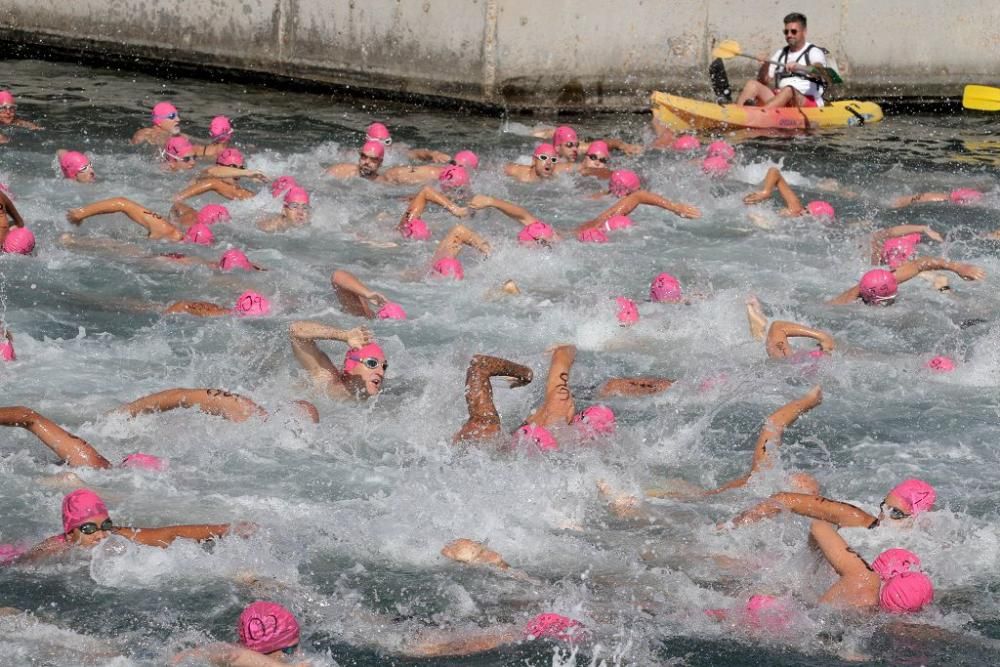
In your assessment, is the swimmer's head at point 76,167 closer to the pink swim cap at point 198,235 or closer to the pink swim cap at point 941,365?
the pink swim cap at point 198,235

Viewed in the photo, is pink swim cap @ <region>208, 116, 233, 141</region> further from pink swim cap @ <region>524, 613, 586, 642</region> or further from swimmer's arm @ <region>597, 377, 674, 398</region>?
pink swim cap @ <region>524, 613, 586, 642</region>

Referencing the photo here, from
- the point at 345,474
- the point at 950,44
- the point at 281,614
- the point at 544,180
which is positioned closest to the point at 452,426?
the point at 345,474

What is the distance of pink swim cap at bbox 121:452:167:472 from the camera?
A: 8391 mm

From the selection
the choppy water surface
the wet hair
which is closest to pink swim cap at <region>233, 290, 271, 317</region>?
the choppy water surface

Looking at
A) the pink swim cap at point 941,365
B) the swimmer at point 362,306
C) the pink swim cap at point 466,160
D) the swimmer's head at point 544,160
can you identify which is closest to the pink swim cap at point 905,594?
the pink swim cap at point 941,365

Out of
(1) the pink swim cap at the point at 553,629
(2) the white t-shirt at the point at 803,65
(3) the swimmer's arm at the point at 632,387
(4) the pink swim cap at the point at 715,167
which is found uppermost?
(2) the white t-shirt at the point at 803,65

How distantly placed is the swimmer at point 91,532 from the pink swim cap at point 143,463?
849mm

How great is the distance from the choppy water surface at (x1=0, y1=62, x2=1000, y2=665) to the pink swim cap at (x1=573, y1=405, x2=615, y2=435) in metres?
0.10

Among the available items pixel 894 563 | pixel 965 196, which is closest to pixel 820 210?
pixel 965 196

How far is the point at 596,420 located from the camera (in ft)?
29.3

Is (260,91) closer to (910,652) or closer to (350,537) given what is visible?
(350,537)

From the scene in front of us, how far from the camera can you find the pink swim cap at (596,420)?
894 cm

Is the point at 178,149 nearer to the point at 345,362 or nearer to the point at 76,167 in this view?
the point at 76,167

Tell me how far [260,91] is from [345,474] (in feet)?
35.4
